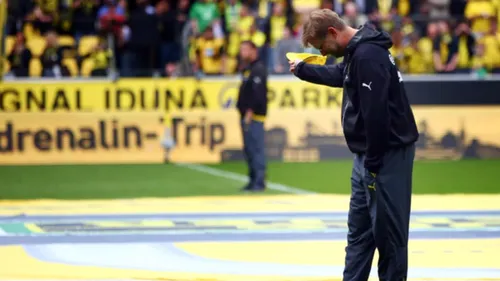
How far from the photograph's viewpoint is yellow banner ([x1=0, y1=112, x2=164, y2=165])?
2300 cm

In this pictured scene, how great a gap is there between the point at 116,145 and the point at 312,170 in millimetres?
4137

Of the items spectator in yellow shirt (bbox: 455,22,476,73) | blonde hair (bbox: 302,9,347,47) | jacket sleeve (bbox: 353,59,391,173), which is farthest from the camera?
spectator in yellow shirt (bbox: 455,22,476,73)

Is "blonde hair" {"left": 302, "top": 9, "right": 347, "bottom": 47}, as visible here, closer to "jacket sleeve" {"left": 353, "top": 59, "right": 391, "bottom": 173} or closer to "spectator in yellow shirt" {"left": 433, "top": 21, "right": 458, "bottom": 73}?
"jacket sleeve" {"left": 353, "top": 59, "right": 391, "bottom": 173}

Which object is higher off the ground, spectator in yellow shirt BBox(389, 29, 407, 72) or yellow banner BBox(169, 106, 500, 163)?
spectator in yellow shirt BBox(389, 29, 407, 72)

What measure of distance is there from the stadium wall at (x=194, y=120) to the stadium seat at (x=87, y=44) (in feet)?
2.37

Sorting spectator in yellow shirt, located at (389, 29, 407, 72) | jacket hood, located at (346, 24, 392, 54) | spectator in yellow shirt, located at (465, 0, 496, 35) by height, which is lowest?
spectator in yellow shirt, located at (389, 29, 407, 72)

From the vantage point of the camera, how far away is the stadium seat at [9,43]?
23.6 meters

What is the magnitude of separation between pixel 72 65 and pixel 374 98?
674 inches

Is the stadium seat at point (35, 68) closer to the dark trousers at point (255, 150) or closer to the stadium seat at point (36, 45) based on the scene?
the stadium seat at point (36, 45)

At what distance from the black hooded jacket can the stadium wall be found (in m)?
16.0

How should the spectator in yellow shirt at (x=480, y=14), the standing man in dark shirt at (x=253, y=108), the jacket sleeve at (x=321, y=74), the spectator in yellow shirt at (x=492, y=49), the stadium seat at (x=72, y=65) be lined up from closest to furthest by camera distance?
1. the jacket sleeve at (x=321, y=74)
2. the standing man in dark shirt at (x=253, y=108)
3. the stadium seat at (x=72, y=65)
4. the spectator in yellow shirt at (x=492, y=49)
5. the spectator in yellow shirt at (x=480, y=14)

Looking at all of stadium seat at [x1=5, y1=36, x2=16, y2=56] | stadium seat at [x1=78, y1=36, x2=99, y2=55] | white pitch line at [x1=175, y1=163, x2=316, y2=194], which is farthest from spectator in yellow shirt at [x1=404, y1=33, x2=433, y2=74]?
stadium seat at [x1=5, y1=36, x2=16, y2=56]

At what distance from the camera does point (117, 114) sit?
23.4 m

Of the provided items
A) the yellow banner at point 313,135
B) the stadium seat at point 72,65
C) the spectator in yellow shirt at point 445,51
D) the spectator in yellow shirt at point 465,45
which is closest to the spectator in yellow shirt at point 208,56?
the yellow banner at point 313,135
